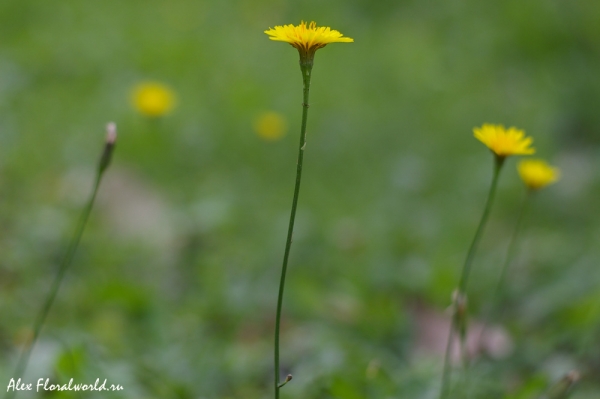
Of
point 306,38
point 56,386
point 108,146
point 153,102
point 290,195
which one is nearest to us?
point 306,38

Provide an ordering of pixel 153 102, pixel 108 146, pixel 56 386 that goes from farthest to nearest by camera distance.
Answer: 1. pixel 153 102
2. pixel 56 386
3. pixel 108 146

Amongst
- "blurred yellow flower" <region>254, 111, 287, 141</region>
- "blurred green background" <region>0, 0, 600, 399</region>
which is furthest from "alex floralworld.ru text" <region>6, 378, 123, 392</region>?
"blurred yellow flower" <region>254, 111, 287, 141</region>

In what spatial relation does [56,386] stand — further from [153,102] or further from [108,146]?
[153,102]

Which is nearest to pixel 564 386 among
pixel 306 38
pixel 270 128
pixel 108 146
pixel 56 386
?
pixel 306 38

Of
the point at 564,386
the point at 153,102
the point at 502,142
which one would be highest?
the point at 153,102

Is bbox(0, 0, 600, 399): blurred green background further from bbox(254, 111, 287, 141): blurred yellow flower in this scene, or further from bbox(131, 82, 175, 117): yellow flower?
bbox(131, 82, 175, 117): yellow flower

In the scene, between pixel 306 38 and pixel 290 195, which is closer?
pixel 306 38

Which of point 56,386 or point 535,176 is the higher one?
point 535,176
